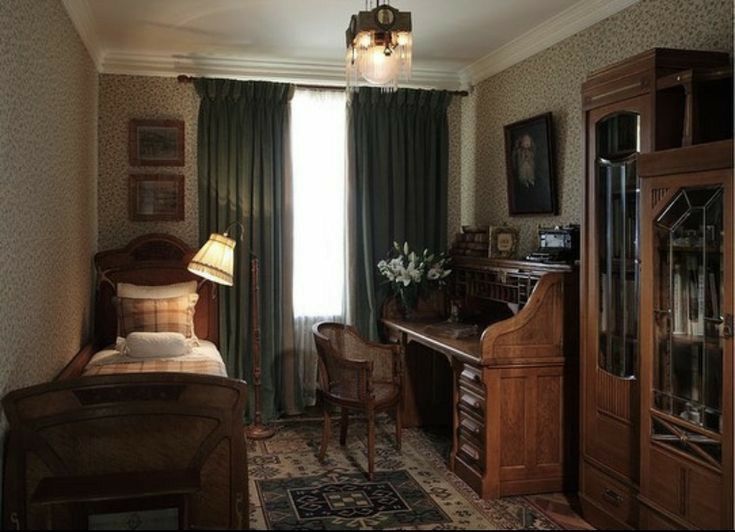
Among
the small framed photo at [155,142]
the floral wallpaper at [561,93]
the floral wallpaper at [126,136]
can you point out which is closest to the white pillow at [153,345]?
the floral wallpaper at [126,136]

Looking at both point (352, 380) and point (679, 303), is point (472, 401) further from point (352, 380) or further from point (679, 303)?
point (679, 303)

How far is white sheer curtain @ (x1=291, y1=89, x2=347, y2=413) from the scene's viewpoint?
5.59 meters

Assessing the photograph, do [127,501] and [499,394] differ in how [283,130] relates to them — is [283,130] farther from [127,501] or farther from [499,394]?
[127,501]

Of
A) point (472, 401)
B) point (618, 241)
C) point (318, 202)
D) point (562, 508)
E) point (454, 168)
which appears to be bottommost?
point (562, 508)

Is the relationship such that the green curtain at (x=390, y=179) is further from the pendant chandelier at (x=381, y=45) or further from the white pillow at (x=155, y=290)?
the pendant chandelier at (x=381, y=45)

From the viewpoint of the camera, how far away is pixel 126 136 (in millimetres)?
5355

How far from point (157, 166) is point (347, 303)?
1739 millimetres

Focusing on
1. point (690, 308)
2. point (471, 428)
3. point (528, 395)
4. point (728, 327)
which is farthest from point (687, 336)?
point (471, 428)

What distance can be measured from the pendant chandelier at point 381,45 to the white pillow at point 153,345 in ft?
6.89

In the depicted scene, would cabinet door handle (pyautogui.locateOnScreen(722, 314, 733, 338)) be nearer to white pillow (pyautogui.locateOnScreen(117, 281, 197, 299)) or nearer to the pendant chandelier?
the pendant chandelier

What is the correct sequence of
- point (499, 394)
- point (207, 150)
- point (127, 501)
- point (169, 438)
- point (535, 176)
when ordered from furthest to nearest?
point (207, 150)
point (535, 176)
point (499, 394)
point (169, 438)
point (127, 501)

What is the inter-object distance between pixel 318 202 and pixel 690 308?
3235 mm

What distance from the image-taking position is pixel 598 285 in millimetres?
3502

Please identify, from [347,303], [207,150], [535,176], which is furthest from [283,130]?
[535,176]
